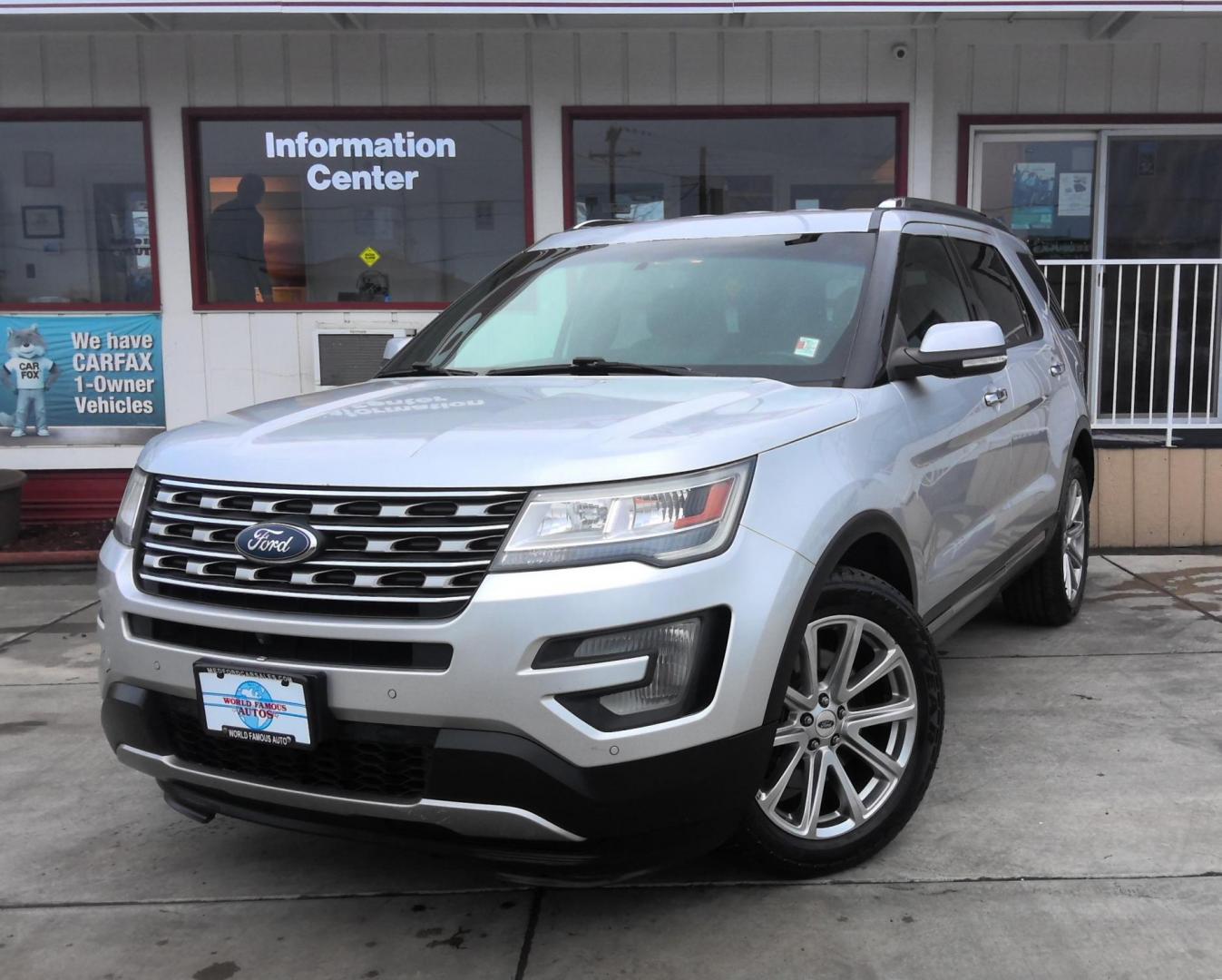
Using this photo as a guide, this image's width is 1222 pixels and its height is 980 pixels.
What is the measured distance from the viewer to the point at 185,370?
8367 millimetres

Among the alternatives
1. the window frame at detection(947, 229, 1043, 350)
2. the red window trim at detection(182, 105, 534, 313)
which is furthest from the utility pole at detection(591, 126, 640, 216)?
the window frame at detection(947, 229, 1043, 350)

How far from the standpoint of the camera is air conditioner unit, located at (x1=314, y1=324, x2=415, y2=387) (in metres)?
8.34

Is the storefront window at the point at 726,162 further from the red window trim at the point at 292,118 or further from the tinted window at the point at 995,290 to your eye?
the tinted window at the point at 995,290

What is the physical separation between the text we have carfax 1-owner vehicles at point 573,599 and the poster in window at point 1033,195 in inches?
232

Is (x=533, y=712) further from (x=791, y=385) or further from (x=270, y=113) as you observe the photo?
(x=270, y=113)

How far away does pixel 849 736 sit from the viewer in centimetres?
301

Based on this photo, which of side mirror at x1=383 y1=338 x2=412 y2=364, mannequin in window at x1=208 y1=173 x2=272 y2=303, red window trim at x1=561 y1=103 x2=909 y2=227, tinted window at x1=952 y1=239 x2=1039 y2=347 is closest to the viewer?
side mirror at x1=383 y1=338 x2=412 y2=364

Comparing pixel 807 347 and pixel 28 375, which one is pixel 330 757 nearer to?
pixel 807 347

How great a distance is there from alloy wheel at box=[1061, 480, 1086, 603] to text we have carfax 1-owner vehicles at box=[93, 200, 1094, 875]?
210cm

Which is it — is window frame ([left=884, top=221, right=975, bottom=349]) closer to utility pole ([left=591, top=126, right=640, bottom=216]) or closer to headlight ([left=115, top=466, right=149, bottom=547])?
headlight ([left=115, top=466, right=149, bottom=547])

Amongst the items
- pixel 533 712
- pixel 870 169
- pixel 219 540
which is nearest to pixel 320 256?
pixel 870 169

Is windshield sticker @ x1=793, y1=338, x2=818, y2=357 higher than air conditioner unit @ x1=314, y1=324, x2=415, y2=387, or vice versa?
windshield sticker @ x1=793, y1=338, x2=818, y2=357

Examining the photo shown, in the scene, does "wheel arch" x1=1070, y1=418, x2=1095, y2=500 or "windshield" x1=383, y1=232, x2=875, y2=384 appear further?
"wheel arch" x1=1070, y1=418, x2=1095, y2=500

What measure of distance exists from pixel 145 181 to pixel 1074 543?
265 inches
